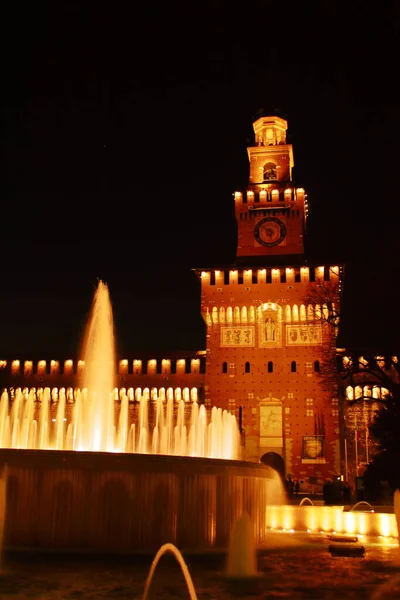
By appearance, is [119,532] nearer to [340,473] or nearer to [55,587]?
[55,587]

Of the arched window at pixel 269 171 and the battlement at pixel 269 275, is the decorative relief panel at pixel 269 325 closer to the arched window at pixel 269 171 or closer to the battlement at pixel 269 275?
the battlement at pixel 269 275

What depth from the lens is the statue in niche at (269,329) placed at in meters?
38.3

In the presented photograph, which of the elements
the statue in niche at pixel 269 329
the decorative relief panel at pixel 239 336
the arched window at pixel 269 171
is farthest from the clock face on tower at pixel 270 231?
the decorative relief panel at pixel 239 336

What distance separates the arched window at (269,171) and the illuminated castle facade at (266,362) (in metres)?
2.45

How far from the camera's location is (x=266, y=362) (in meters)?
38.1

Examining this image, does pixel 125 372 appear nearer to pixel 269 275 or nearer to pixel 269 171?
pixel 269 275

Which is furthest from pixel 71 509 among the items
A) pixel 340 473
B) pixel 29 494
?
pixel 340 473

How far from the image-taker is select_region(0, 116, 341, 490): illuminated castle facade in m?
36.6

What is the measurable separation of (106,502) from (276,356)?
1105 inches

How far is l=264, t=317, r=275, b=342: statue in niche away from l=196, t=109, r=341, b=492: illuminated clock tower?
57mm

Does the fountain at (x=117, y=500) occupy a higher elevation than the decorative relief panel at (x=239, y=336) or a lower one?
lower

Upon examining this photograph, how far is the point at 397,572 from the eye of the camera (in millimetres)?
9781

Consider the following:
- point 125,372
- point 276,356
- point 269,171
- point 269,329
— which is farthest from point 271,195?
point 125,372

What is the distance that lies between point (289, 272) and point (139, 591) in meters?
31.8
